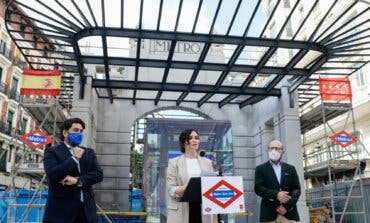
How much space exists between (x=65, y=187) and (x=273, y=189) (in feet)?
8.65

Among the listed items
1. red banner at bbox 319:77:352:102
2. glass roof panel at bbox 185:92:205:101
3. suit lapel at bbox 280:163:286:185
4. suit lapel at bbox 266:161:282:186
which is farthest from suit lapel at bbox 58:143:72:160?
glass roof panel at bbox 185:92:205:101

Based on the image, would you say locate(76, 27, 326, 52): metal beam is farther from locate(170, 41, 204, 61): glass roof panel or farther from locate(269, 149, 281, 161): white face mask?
locate(269, 149, 281, 161): white face mask

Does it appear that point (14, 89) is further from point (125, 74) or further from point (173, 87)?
point (173, 87)

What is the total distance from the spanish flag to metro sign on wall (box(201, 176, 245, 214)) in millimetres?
6748

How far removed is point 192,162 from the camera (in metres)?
4.58

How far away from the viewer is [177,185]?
4.49 metres

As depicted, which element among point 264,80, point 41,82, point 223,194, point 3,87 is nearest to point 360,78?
point 264,80

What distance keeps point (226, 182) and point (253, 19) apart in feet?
16.5

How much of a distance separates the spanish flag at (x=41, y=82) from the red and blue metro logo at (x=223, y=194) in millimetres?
6766

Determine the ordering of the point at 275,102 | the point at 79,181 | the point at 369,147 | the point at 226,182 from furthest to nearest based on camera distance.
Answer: the point at 369,147 < the point at 275,102 < the point at 226,182 < the point at 79,181

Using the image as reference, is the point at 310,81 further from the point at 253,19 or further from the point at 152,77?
the point at 152,77

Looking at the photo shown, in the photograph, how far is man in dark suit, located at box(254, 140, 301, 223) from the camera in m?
5.02

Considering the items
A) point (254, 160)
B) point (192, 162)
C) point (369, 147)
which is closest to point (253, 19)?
point (192, 162)

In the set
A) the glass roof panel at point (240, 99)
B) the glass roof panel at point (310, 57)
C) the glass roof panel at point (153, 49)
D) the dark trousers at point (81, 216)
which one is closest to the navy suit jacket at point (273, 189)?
the dark trousers at point (81, 216)
